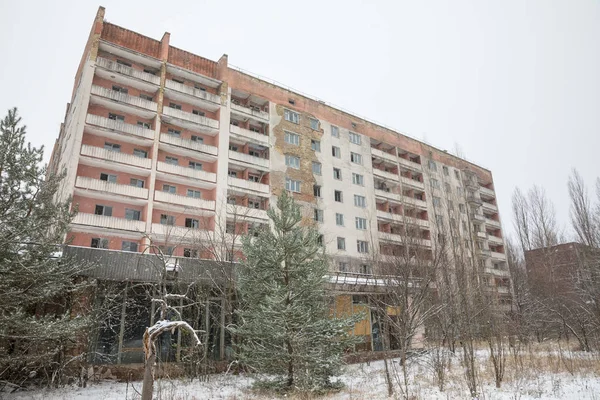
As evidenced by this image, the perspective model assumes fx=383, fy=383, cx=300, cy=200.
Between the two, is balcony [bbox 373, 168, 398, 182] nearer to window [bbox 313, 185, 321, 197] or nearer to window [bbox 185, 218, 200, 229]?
window [bbox 313, 185, 321, 197]

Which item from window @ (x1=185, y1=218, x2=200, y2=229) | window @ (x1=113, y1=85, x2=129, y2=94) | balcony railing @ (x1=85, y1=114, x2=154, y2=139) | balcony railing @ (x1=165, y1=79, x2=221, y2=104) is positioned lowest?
window @ (x1=185, y1=218, x2=200, y2=229)

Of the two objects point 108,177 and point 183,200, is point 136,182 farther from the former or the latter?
point 183,200

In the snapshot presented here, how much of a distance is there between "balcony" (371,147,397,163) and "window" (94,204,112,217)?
29389 millimetres

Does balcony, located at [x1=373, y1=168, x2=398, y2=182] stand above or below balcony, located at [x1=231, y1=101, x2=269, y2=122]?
below

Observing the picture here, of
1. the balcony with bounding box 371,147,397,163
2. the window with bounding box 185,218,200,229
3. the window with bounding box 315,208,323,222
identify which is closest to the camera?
the window with bounding box 185,218,200,229

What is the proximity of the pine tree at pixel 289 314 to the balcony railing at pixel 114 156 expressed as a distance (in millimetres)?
19785

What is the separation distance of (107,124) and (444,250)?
86.9 feet

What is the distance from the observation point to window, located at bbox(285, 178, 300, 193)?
37.5 metres

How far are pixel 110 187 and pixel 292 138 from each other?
59.9ft

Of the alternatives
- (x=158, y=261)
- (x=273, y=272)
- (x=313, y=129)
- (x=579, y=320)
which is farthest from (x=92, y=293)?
(x=313, y=129)

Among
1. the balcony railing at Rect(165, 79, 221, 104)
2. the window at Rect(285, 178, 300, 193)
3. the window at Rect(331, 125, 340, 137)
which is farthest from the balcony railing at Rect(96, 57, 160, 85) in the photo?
the window at Rect(331, 125, 340, 137)

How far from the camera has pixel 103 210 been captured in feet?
97.3

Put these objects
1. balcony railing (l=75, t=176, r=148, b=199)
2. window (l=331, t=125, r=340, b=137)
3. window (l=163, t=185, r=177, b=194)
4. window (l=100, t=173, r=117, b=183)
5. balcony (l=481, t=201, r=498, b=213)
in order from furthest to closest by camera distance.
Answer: balcony (l=481, t=201, r=498, b=213) → window (l=331, t=125, r=340, b=137) → window (l=163, t=185, r=177, b=194) → window (l=100, t=173, r=117, b=183) → balcony railing (l=75, t=176, r=148, b=199)

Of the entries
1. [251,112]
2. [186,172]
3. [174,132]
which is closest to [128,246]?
[186,172]
